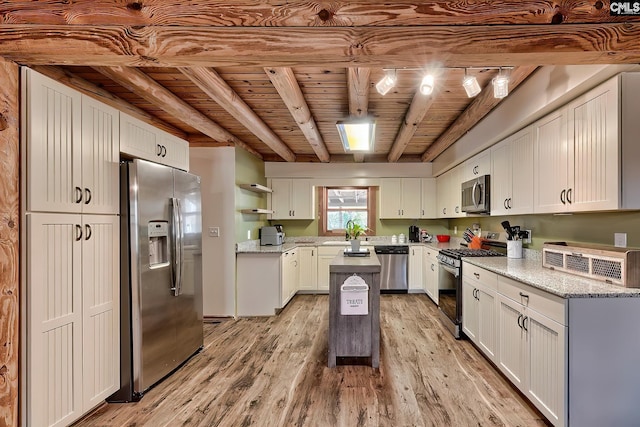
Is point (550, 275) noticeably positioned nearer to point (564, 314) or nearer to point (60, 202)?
point (564, 314)

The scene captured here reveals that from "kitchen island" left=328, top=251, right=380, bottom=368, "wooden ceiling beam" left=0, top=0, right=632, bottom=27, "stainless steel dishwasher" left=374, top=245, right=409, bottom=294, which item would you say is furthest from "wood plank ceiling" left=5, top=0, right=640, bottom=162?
"stainless steel dishwasher" left=374, top=245, right=409, bottom=294

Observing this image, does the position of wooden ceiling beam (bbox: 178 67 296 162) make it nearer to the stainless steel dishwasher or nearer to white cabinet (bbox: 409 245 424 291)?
the stainless steel dishwasher

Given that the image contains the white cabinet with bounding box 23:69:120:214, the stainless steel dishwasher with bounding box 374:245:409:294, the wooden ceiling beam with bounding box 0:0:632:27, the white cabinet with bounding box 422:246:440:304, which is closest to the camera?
the wooden ceiling beam with bounding box 0:0:632:27

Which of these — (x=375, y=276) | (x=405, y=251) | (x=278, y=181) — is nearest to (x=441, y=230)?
(x=405, y=251)

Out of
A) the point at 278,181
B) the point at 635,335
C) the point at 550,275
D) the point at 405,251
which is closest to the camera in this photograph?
the point at 635,335

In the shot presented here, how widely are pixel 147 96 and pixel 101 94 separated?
0.43 metres

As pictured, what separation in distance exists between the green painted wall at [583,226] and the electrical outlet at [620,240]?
2cm

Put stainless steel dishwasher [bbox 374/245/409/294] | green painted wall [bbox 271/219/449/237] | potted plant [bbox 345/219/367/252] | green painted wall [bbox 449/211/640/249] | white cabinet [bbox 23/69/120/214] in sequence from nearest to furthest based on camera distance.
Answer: white cabinet [bbox 23/69/120/214] → green painted wall [bbox 449/211/640/249] → potted plant [bbox 345/219/367/252] → stainless steel dishwasher [bbox 374/245/409/294] → green painted wall [bbox 271/219/449/237]

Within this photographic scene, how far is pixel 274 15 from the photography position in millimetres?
1585

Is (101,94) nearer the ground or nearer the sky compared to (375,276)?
nearer the sky

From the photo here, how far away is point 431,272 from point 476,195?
1589mm

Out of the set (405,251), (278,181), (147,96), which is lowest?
(405,251)

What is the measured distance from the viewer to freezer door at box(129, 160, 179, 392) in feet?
7.93

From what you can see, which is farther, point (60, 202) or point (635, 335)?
point (60, 202)
